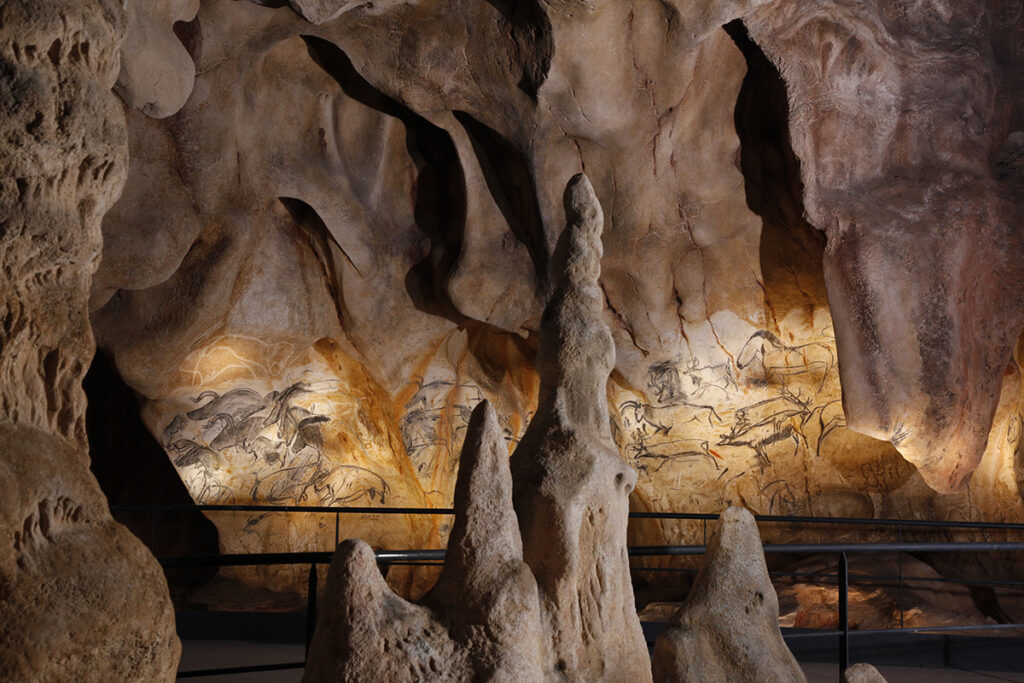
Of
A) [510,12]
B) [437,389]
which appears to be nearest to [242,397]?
[437,389]

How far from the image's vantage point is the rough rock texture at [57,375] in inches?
102

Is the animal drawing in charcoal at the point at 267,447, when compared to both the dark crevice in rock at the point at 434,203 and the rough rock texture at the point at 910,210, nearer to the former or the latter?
the dark crevice in rock at the point at 434,203

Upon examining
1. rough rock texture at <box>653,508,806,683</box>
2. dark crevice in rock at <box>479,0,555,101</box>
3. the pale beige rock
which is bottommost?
rough rock texture at <box>653,508,806,683</box>

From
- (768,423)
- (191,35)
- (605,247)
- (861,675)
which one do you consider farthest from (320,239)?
(861,675)

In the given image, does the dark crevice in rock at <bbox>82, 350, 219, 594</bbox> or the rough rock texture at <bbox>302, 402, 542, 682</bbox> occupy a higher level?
the dark crevice in rock at <bbox>82, 350, 219, 594</bbox>

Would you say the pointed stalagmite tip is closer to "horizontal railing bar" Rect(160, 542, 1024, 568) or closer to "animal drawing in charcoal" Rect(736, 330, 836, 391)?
"horizontal railing bar" Rect(160, 542, 1024, 568)

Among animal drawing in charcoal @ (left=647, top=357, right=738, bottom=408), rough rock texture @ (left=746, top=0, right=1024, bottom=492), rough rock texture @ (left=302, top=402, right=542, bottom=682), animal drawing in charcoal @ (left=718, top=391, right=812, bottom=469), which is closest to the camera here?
rough rock texture @ (left=302, top=402, right=542, bottom=682)

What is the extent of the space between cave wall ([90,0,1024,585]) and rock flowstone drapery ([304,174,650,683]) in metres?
4.10

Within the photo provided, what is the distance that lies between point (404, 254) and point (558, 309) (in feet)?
19.5

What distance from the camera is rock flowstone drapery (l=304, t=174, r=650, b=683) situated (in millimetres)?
2287

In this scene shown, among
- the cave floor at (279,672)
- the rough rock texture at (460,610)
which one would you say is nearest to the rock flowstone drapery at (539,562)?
the rough rock texture at (460,610)

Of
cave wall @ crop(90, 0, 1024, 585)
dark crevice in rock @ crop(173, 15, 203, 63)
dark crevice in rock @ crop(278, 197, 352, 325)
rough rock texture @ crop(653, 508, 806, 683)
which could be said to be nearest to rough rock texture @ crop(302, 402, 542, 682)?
rough rock texture @ crop(653, 508, 806, 683)

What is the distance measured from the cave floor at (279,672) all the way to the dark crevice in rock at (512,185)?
377cm

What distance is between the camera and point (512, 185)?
349 inches
